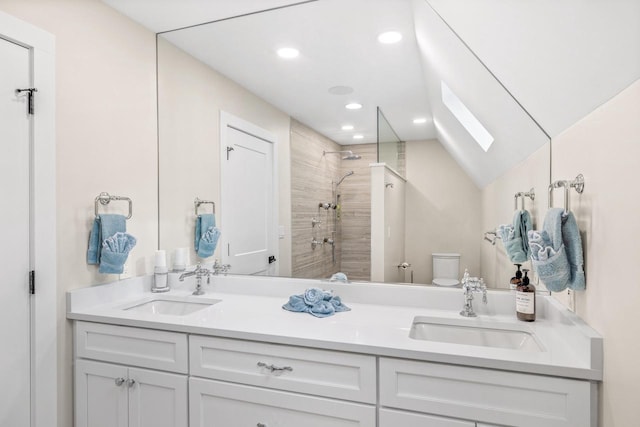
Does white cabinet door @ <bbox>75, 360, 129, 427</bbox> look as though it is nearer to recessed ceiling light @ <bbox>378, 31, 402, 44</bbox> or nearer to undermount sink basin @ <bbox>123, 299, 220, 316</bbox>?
undermount sink basin @ <bbox>123, 299, 220, 316</bbox>

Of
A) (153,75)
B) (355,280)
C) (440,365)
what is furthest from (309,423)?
(153,75)

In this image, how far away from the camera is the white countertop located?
1158mm

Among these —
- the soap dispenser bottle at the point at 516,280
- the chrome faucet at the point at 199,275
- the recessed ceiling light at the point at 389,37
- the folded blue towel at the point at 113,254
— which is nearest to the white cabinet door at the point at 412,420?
the soap dispenser bottle at the point at 516,280

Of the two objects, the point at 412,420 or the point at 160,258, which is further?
the point at 160,258

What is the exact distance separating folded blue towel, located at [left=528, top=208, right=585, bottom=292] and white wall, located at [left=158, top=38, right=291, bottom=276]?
1.65 metres

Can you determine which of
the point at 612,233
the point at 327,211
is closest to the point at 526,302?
the point at 612,233

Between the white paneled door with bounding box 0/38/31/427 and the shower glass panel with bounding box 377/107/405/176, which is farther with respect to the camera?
the shower glass panel with bounding box 377/107/405/176

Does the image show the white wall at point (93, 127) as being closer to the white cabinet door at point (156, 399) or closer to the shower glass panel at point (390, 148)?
the white cabinet door at point (156, 399)

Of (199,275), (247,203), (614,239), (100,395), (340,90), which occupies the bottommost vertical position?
(100,395)

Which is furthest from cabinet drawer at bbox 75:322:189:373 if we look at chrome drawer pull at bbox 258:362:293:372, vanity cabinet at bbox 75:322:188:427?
chrome drawer pull at bbox 258:362:293:372

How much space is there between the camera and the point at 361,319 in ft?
5.30

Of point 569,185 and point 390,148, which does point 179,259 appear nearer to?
point 390,148

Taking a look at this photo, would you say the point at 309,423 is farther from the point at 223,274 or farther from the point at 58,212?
the point at 58,212

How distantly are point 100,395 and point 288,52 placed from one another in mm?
1987
